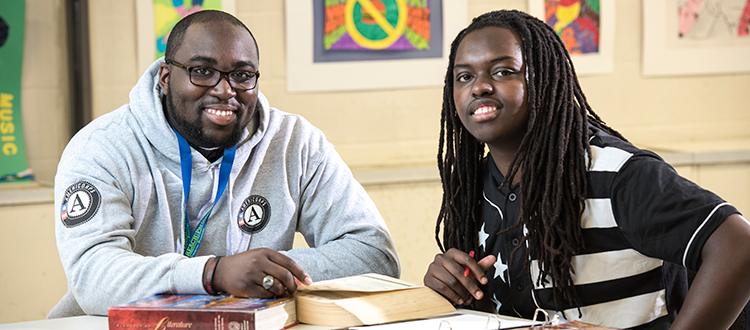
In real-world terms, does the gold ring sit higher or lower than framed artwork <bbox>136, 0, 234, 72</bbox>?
lower

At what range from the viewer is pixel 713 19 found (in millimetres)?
4477

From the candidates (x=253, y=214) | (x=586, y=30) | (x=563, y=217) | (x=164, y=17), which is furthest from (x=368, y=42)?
(x=563, y=217)

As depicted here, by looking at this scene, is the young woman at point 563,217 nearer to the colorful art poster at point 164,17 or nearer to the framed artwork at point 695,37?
the colorful art poster at point 164,17

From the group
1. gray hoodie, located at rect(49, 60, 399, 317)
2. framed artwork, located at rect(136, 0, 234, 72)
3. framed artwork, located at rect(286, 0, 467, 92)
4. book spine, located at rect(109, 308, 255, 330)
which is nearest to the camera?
book spine, located at rect(109, 308, 255, 330)

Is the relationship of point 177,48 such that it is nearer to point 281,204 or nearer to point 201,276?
point 281,204

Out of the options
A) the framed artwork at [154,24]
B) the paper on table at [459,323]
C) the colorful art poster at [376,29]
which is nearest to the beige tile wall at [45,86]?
the framed artwork at [154,24]

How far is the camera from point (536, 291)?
2070mm

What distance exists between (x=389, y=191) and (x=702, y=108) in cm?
139

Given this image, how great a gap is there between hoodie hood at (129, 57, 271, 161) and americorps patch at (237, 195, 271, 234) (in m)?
→ 0.11

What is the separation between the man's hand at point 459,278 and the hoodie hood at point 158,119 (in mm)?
588

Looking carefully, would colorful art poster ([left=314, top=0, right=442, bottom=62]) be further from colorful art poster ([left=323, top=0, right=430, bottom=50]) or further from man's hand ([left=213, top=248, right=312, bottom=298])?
man's hand ([left=213, top=248, right=312, bottom=298])

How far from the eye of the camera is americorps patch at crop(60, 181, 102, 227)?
7.15ft

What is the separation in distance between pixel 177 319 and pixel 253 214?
26.5 inches

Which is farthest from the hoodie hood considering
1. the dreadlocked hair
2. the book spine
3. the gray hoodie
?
the book spine
